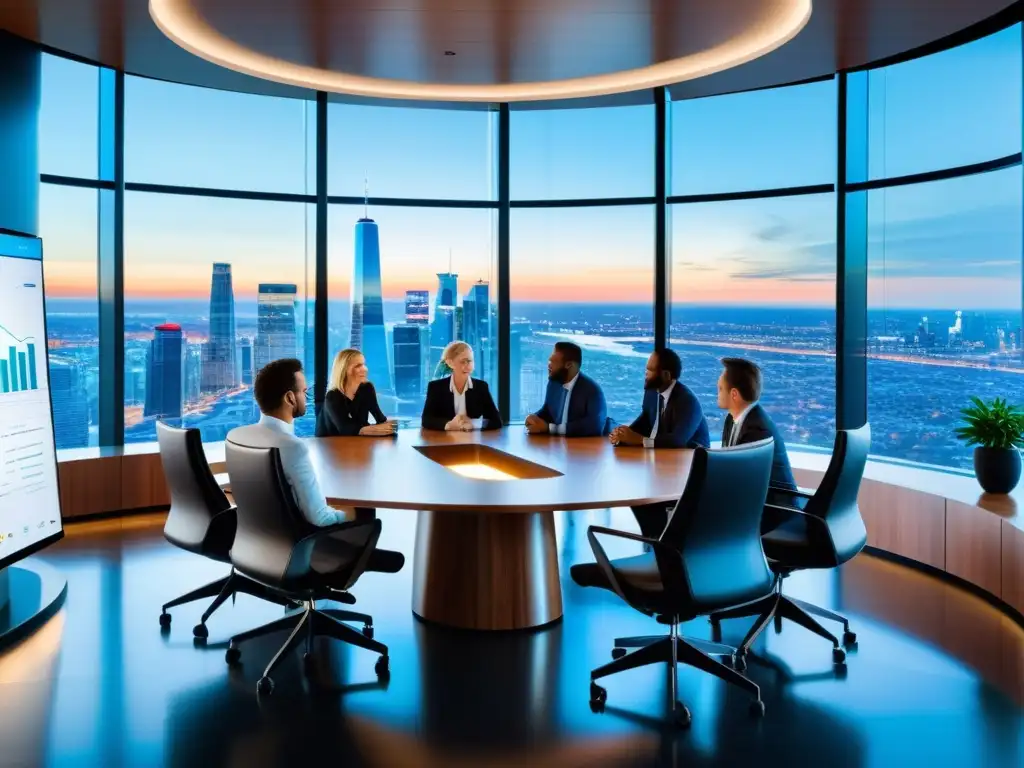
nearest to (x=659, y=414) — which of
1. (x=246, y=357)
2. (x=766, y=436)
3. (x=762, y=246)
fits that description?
(x=766, y=436)

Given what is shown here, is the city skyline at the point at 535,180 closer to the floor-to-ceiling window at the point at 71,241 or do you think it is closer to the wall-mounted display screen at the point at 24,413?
the floor-to-ceiling window at the point at 71,241

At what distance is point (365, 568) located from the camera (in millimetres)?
4043

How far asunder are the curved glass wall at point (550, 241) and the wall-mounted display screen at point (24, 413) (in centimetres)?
288

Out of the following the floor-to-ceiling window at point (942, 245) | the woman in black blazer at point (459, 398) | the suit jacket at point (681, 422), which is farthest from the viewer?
the woman in black blazer at point (459, 398)

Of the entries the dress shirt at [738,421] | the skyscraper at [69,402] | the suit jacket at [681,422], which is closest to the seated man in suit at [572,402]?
the suit jacket at [681,422]

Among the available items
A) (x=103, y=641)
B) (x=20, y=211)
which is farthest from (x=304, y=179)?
(x=103, y=641)

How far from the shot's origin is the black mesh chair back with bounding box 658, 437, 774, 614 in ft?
11.0

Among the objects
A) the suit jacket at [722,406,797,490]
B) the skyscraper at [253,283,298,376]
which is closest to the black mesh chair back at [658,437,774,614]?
the suit jacket at [722,406,797,490]

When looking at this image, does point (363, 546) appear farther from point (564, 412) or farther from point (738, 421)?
point (564, 412)

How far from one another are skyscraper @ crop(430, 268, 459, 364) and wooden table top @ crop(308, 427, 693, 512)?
9.01 ft

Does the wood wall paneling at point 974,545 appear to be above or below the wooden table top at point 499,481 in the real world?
below

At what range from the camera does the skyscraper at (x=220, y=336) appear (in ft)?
27.0

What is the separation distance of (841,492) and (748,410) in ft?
1.94

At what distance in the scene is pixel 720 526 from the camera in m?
3.47
